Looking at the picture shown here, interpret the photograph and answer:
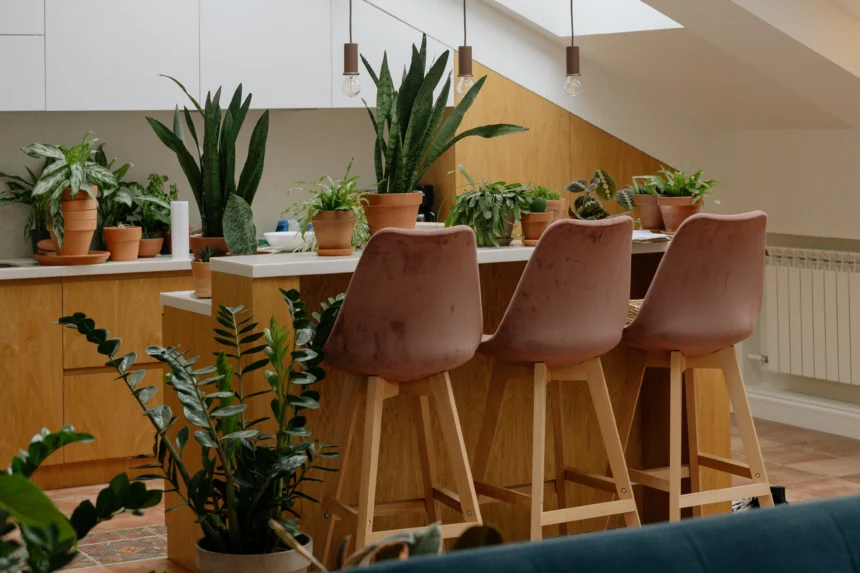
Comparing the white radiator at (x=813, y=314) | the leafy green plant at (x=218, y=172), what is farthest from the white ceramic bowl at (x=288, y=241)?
the white radiator at (x=813, y=314)

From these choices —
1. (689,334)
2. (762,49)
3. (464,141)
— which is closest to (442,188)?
(464,141)

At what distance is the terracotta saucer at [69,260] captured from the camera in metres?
5.23

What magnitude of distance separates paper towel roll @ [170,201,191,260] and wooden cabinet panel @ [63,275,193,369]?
187 mm

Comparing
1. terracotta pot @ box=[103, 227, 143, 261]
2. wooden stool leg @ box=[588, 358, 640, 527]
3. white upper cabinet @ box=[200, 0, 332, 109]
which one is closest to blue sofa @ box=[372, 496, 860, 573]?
wooden stool leg @ box=[588, 358, 640, 527]

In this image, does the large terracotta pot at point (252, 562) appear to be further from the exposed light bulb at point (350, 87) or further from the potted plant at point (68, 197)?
the potted plant at point (68, 197)

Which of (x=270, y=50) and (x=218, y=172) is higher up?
(x=270, y=50)

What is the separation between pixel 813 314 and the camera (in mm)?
6367

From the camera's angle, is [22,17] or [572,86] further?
[22,17]

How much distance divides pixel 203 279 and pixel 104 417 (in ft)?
5.54

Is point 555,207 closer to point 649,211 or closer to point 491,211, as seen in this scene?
point 491,211

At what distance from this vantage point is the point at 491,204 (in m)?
3.91

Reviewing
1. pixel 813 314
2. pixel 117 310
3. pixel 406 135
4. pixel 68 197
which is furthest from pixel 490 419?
pixel 813 314

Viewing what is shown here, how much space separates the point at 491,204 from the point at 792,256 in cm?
315

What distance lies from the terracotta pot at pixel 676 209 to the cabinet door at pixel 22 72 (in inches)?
111
